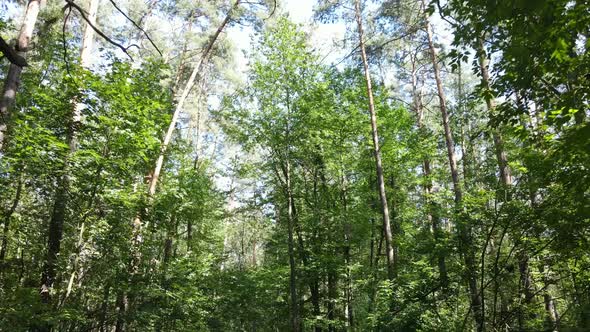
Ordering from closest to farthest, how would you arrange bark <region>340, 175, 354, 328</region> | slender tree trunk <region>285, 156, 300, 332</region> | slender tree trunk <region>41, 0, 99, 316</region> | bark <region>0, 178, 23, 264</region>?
slender tree trunk <region>41, 0, 99, 316</region>
bark <region>0, 178, 23, 264</region>
slender tree trunk <region>285, 156, 300, 332</region>
bark <region>340, 175, 354, 328</region>

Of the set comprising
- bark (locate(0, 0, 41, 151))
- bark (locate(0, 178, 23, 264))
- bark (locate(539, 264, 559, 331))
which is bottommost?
bark (locate(539, 264, 559, 331))

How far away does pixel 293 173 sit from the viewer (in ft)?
46.0

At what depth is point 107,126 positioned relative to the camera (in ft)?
23.3

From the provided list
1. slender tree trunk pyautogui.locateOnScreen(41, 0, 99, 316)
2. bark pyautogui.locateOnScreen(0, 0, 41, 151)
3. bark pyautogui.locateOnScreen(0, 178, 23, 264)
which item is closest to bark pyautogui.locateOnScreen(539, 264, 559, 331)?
bark pyautogui.locateOnScreen(0, 0, 41, 151)

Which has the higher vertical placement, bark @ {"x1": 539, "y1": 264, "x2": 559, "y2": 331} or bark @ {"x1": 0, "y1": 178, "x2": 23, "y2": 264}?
bark @ {"x1": 0, "y1": 178, "x2": 23, "y2": 264}

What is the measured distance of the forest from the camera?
3.82 m

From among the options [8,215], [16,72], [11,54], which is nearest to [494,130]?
[11,54]

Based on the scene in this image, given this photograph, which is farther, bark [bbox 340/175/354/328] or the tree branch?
bark [bbox 340/175/354/328]

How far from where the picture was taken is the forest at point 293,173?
382 centimetres

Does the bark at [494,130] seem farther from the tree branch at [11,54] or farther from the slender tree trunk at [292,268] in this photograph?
the slender tree trunk at [292,268]

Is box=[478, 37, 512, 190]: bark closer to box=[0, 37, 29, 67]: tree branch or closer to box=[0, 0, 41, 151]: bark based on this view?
box=[0, 37, 29, 67]: tree branch

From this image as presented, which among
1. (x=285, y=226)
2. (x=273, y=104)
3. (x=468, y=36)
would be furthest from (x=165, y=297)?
(x=468, y=36)

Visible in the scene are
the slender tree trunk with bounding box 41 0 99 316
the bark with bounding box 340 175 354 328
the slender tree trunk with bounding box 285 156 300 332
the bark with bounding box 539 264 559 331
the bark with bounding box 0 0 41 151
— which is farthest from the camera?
the bark with bounding box 340 175 354 328

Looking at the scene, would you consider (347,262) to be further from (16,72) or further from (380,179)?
(16,72)
